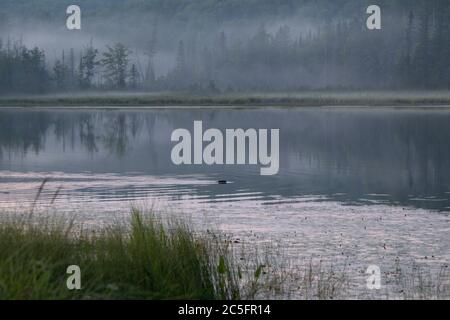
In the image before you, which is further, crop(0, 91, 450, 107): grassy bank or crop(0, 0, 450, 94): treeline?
crop(0, 0, 450, 94): treeline

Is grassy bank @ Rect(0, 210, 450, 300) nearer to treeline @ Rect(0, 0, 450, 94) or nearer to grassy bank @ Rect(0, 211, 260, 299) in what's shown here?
grassy bank @ Rect(0, 211, 260, 299)

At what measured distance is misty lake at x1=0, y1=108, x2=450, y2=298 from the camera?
2039cm

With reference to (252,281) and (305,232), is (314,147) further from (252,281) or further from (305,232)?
(252,281)

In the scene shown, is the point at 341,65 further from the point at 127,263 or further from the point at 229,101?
the point at 127,263

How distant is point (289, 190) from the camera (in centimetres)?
3048

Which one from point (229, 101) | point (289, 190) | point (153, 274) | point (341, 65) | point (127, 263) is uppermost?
point (341, 65)

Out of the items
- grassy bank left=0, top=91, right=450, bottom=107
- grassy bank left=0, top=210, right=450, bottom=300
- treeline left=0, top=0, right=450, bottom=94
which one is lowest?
grassy bank left=0, top=210, right=450, bottom=300

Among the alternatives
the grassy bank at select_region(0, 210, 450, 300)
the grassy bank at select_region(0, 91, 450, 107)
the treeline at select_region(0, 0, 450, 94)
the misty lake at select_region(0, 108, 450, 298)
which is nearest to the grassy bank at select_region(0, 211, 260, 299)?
the grassy bank at select_region(0, 210, 450, 300)

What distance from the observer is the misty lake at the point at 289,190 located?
803 inches

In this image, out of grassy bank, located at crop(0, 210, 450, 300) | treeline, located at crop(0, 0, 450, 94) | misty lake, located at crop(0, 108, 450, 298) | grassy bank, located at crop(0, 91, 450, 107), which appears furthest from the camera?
treeline, located at crop(0, 0, 450, 94)

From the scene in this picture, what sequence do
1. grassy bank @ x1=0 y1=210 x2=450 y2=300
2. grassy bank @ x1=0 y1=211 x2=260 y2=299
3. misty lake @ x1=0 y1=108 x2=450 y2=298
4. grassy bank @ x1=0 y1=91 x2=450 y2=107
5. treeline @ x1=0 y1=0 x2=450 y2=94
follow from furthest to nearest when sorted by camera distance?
treeline @ x1=0 y1=0 x2=450 y2=94 → grassy bank @ x1=0 y1=91 x2=450 y2=107 → misty lake @ x1=0 y1=108 x2=450 y2=298 → grassy bank @ x1=0 y1=211 x2=260 y2=299 → grassy bank @ x1=0 y1=210 x2=450 y2=300

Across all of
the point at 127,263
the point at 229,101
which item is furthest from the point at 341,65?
the point at 127,263

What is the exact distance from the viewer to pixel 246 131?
58812 mm
